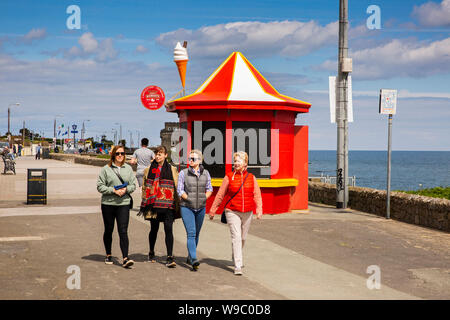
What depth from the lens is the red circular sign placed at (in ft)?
54.6

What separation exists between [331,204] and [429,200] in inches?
191

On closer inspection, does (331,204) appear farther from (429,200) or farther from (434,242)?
(434,242)

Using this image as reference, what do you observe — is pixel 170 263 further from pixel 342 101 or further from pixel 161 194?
pixel 342 101

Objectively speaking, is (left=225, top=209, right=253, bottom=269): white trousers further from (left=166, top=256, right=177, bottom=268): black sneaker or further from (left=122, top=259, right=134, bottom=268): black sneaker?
(left=122, top=259, right=134, bottom=268): black sneaker

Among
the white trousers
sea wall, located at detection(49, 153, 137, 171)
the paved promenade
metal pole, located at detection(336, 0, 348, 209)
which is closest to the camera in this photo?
the paved promenade

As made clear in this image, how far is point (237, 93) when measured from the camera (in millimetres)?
14367

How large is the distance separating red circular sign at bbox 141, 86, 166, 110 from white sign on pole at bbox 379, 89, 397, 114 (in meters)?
6.30

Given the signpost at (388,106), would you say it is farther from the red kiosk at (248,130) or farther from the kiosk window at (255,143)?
the kiosk window at (255,143)

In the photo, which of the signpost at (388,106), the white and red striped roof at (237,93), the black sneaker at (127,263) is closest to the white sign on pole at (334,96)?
the white and red striped roof at (237,93)

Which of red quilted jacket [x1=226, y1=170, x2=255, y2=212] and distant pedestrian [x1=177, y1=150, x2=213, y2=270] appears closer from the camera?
red quilted jacket [x1=226, y1=170, x2=255, y2=212]

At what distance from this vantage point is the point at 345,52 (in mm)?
16281

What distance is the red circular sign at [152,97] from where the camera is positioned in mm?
16641

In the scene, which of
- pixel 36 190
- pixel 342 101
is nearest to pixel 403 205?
pixel 342 101

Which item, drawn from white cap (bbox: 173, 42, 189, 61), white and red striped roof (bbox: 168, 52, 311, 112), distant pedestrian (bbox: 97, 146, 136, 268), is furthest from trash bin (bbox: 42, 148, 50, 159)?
distant pedestrian (bbox: 97, 146, 136, 268)
